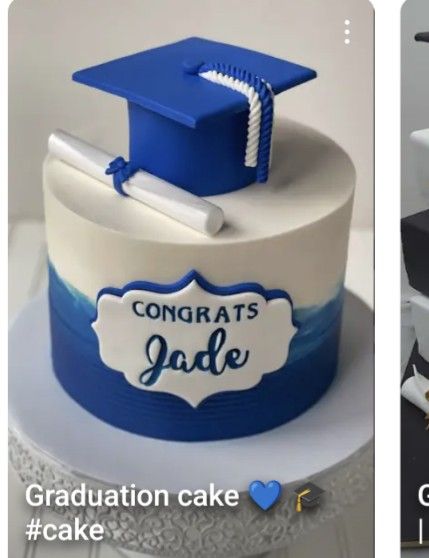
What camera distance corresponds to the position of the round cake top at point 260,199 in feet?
2.60

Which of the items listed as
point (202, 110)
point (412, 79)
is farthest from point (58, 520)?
A: point (412, 79)

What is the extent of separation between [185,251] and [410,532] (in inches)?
12.5

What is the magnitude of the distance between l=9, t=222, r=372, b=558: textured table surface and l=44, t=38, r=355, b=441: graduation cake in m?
0.05

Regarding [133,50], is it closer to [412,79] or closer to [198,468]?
[412,79]

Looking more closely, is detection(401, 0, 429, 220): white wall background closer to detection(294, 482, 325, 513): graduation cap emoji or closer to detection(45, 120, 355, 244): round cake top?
detection(45, 120, 355, 244): round cake top

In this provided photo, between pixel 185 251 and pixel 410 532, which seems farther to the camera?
pixel 410 532

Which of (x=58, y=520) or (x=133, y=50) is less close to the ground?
(x=133, y=50)

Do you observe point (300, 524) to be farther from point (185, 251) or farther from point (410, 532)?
point (185, 251)

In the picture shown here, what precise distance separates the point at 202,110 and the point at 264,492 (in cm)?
31

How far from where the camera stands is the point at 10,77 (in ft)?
2.85

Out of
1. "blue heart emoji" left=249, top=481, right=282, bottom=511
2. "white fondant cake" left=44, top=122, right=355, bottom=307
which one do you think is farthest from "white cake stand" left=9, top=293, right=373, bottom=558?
"white fondant cake" left=44, top=122, right=355, bottom=307

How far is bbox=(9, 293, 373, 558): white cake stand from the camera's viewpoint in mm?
838

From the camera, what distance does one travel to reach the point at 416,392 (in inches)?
36.9

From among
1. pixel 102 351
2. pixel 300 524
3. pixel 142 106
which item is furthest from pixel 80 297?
pixel 300 524
